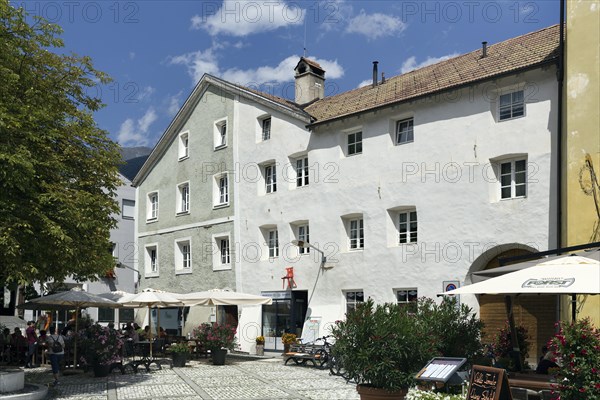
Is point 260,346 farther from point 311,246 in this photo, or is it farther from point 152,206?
point 152,206

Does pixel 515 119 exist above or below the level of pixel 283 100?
below

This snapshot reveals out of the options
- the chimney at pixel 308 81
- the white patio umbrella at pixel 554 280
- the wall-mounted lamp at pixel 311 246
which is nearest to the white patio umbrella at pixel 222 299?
the wall-mounted lamp at pixel 311 246

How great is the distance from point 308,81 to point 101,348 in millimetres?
15524

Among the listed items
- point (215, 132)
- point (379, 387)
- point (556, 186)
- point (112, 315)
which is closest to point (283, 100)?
point (215, 132)

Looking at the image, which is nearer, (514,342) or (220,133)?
(514,342)

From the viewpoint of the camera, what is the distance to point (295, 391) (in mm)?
14797

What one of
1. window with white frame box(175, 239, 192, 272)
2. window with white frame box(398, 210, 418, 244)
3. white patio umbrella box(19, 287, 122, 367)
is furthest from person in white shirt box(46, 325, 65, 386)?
window with white frame box(175, 239, 192, 272)

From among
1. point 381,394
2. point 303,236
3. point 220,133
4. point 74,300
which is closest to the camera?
point 381,394

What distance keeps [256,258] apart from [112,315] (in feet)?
77.8

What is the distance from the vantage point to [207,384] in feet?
53.2

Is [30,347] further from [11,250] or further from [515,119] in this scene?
[515,119]

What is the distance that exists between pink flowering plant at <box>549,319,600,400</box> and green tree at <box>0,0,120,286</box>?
10036 mm

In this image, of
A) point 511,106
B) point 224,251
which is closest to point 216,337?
point 224,251

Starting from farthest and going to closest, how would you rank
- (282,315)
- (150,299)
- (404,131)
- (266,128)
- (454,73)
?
(266,128) → (282,315) → (404,131) → (150,299) → (454,73)
